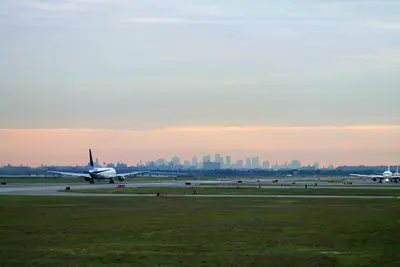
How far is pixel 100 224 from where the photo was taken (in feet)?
161

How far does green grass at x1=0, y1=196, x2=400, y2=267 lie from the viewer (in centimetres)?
3139

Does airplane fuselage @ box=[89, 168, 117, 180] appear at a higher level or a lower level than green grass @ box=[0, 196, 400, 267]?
higher

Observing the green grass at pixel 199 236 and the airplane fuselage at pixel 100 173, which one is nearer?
the green grass at pixel 199 236

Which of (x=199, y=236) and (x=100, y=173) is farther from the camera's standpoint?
(x=100, y=173)

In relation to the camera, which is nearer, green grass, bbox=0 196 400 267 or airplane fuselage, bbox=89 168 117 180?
green grass, bbox=0 196 400 267

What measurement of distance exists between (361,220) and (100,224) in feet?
69.7

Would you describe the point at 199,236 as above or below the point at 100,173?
below

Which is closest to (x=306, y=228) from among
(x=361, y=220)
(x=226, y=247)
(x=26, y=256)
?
(x=361, y=220)

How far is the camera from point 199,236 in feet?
134

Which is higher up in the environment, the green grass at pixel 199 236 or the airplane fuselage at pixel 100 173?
the airplane fuselage at pixel 100 173

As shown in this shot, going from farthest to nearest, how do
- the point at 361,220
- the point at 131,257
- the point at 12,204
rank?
the point at 12,204
the point at 361,220
the point at 131,257

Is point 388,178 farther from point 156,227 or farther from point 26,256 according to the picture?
point 26,256

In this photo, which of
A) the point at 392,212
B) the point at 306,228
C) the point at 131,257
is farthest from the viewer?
the point at 392,212

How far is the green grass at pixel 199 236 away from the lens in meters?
31.4
